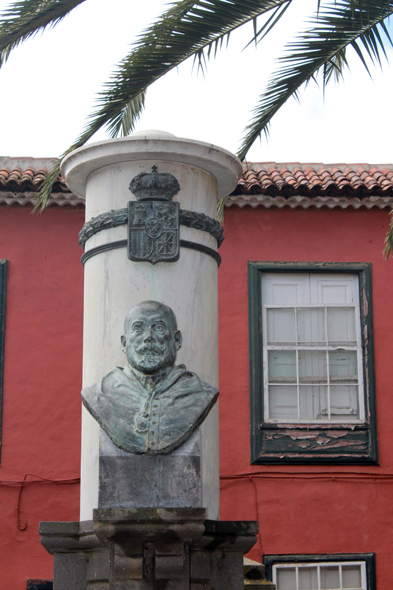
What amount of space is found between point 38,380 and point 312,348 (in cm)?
310

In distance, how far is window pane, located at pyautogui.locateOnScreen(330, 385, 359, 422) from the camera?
9961mm

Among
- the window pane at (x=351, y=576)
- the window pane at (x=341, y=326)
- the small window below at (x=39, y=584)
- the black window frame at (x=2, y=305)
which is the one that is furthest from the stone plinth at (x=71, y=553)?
the window pane at (x=341, y=326)

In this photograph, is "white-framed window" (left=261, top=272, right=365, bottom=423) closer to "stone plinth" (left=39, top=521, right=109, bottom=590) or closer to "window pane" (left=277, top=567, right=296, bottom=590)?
"window pane" (left=277, top=567, right=296, bottom=590)

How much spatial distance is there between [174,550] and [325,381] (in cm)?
592

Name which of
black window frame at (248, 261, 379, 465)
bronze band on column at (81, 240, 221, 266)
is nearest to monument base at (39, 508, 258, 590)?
bronze band on column at (81, 240, 221, 266)

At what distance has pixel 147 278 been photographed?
5.09 m

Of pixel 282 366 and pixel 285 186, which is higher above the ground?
pixel 285 186

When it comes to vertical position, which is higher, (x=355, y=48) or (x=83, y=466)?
(x=355, y=48)

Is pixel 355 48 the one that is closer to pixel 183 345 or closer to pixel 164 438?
pixel 183 345

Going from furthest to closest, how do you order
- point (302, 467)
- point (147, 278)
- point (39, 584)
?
point (302, 467) < point (39, 584) < point (147, 278)

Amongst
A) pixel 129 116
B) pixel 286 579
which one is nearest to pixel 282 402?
pixel 286 579

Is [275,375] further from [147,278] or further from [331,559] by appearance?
[147,278]

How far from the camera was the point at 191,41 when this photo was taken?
580 centimetres

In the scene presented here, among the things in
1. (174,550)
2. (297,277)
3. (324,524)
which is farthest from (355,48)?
(324,524)
